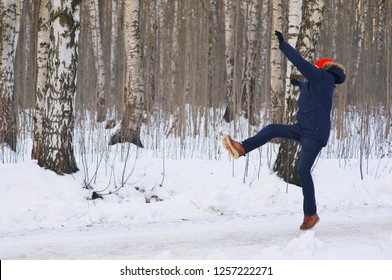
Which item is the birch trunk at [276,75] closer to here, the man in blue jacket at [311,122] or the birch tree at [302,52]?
the birch tree at [302,52]

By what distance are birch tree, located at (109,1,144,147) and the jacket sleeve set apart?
20.0 ft

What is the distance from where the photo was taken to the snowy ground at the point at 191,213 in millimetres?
4672

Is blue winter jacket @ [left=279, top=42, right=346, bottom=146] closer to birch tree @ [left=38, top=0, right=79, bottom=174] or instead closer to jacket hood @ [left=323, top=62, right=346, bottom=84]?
jacket hood @ [left=323, top=62, right=346, bottom=84]

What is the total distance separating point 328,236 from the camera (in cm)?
521

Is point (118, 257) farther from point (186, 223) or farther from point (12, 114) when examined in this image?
point (12, 114)

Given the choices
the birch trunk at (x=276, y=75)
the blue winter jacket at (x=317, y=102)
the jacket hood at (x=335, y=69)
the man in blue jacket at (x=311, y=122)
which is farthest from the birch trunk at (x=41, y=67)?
the birch trunk at (x=276, y=75)

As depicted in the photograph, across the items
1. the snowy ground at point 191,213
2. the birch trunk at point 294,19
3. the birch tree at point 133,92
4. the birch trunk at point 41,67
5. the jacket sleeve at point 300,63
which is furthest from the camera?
the birch tree at point 133,92

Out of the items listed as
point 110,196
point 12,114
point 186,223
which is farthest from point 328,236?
point 12,114

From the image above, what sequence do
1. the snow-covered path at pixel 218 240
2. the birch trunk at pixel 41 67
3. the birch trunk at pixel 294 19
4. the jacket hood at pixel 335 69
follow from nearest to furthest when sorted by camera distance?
the snow-covered path at pixel 218 240
the jacket hood at pixel 335 69
the birch trunk at pixel 41 67
the birch trunk at pixel 294 19

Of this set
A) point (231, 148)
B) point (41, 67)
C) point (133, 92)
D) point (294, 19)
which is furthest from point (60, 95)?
point (294, 19)

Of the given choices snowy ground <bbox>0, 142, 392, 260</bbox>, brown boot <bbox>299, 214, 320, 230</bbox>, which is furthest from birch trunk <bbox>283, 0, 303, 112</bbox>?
brown boot <bbox>299, 214, 320, 230</bbox>

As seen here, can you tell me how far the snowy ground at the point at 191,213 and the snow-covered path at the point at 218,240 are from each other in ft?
0.04

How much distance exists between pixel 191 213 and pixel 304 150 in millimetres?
2083

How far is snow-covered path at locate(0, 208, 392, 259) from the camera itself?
444 centimetres
